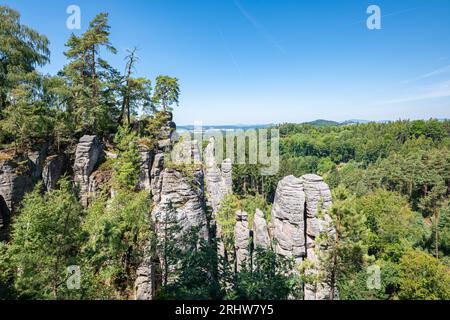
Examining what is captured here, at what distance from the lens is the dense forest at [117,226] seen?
6.48 metres

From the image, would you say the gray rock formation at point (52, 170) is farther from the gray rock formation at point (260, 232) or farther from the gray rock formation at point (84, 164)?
the gray rock formation at point (260, 232)

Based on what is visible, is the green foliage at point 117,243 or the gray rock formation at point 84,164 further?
the gray rock formation at point 84,164

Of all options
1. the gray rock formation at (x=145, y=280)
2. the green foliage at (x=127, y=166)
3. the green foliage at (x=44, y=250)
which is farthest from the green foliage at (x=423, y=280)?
the green foliage at (x=44, y=250)

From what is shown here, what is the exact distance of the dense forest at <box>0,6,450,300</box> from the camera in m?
6.48

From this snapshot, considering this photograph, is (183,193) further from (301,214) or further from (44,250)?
(301,214)

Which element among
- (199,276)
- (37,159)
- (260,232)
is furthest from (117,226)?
(260,232)

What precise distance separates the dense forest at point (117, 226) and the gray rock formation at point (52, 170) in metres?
0.58

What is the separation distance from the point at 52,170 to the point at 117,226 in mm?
10833

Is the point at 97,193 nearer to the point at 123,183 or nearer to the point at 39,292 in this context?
the point at 123,183

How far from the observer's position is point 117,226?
28.9 feet

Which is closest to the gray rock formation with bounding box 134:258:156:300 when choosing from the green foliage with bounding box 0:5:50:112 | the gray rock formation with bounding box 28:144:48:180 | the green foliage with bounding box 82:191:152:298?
the green foliage with bounding box 82:191:152:298

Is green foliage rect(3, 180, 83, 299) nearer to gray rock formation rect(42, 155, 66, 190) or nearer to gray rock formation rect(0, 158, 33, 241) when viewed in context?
gray rock formation rect(0, 158, 33, 241)

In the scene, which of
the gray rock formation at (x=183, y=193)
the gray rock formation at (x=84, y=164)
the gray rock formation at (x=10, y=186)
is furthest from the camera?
the gray rock formation at (x=84, y=164)

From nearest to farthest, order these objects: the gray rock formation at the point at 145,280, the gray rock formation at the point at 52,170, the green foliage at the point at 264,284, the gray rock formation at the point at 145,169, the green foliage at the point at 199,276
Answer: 1. the green foliage at the point at 264,284
2. the green foliage at the point at 199,276
3. the gray rock formation at the point at 145,280
4. the gray rock formation at the point at 52,170
5. the gray rock formation at the point at 145,169
